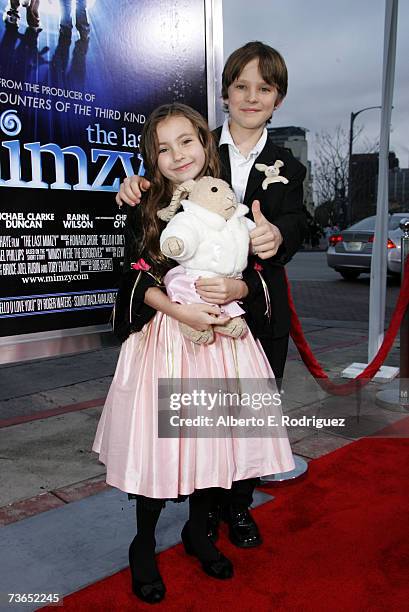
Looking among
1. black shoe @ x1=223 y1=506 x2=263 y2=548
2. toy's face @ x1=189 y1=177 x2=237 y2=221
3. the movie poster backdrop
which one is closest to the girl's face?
toy's face @ x1=189 y1=177 x2=237 y2=221

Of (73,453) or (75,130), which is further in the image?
(73,453)

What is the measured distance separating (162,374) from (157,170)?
2.32 ft

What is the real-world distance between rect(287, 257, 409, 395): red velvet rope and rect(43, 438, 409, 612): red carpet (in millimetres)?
854

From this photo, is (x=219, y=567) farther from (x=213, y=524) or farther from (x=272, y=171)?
(x=272, y=171)

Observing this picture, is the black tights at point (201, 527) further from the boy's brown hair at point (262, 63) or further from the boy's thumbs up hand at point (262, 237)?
the boy's brown hair at point (262, 63)

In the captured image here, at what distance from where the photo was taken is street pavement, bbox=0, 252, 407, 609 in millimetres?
2322

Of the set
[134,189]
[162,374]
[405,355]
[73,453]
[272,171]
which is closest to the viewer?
[162,374]

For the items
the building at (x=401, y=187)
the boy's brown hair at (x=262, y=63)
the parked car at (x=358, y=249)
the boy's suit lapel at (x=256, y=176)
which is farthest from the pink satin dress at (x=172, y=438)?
the building at (x=401, y=187)

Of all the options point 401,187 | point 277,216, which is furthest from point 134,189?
point 401,187

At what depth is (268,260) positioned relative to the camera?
2289 millimetres

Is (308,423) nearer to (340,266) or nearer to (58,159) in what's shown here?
(58,159)

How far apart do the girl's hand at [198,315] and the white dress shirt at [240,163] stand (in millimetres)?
557

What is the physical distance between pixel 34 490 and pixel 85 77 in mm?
1970

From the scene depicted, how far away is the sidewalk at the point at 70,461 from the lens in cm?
230
